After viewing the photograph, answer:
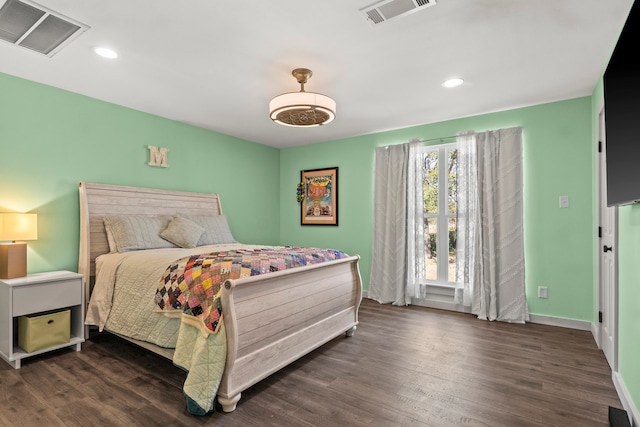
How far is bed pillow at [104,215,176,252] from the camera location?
334cm

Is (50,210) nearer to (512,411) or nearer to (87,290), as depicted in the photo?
(87,290)

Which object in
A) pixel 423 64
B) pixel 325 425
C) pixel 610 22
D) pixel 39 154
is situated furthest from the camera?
pixel 39 154

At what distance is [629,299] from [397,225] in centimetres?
272

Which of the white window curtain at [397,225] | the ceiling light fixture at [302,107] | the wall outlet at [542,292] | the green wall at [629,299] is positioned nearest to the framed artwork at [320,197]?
the white window curtain at [397,225]

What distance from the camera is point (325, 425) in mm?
1864

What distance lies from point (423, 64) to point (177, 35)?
1891 mm

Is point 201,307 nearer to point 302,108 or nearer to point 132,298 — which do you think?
point 132,298

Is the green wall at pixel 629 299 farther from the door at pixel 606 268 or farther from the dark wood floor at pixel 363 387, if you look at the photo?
the dark wood floor at pixel 363 387

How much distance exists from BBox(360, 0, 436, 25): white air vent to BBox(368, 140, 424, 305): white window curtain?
2.57 metres

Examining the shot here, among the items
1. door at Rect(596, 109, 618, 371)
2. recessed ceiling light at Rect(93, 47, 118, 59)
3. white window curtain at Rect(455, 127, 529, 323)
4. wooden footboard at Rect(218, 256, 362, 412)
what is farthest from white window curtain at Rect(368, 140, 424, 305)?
recessed ceiling light at Rect(93, 47, 118, 59)

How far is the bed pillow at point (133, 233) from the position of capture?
3.34m

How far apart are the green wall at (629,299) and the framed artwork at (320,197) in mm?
3501

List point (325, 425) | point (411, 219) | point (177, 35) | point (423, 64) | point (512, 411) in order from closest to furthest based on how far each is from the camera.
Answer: point (325, 425) < point (512, 411) < point (177, 35) < point (423, 64) < point (411, 219)

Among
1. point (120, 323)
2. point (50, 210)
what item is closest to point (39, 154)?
point (50, 210)
